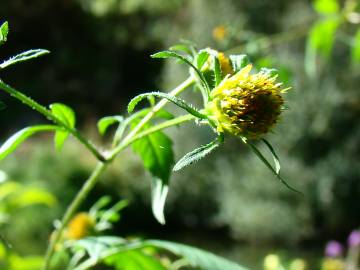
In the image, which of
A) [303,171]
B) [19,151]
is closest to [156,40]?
Result: [19,151]

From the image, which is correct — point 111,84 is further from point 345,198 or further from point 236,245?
point 345,198

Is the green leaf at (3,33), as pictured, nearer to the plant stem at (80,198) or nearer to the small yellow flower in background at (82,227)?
the plant stem at (80,198)

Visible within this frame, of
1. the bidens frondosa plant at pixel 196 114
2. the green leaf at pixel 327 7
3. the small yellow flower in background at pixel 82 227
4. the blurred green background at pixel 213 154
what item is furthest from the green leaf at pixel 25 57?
the blurred green background at pixel 213 154

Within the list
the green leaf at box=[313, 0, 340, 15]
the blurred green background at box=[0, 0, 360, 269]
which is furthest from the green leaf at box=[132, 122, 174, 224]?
the blurred green background at box=[0, 0, 360, 269]

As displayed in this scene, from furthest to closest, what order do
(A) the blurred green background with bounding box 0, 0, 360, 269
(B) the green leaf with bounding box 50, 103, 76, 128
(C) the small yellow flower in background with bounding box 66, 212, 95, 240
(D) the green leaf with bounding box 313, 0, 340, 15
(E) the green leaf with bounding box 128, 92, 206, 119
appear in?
(A) the blurred green background with bounding box 0, 0, 360, 269
(D) the green leaf with bounding box 313, 0, 340, 15
(C) the small yellow flower in background with bounding box 66, 212, 95, 240
(B) the green leaf with bounding box 50, 103, 76, 128
(E) the green leaf with bounding box 128, 92, 206, 119

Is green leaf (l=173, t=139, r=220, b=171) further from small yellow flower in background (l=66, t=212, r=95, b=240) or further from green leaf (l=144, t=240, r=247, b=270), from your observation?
small yellow flower in background (l=66, t=212, r=95, b=240)

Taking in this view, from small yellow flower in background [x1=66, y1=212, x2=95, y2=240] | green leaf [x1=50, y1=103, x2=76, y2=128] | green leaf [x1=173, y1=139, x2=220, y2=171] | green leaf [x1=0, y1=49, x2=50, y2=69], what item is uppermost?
green leaf [x1=0, y1=49, x2=50, y2=69]
